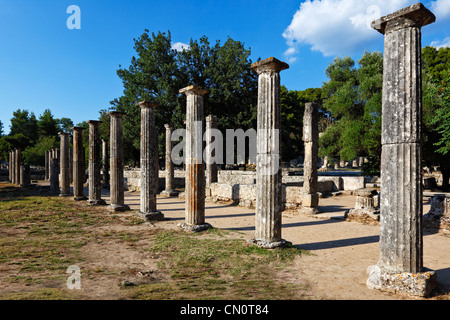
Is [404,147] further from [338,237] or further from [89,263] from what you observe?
[89,263]

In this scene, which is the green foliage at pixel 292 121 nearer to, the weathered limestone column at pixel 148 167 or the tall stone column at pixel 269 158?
the weathered limestone column at pixel 148 167

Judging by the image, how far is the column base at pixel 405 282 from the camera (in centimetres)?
386

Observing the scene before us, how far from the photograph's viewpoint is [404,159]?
13.4ft

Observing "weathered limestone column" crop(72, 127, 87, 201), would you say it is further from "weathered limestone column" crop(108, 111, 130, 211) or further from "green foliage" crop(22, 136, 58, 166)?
"green foliage" crop(22, 136, 58, 166)

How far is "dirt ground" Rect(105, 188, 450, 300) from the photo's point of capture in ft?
13.9

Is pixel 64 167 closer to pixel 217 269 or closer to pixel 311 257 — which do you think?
pixel 217 269

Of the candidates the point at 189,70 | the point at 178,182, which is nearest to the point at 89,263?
the point at 178,182

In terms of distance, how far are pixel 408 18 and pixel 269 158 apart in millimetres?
3506

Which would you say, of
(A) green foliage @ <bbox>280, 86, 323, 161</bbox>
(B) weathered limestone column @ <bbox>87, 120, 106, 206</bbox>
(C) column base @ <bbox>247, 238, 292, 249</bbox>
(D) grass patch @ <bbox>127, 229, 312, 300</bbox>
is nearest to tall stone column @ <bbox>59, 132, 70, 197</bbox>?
(B) weathered limestone column @ <bbox>87, 120, 106, 206</bbox>

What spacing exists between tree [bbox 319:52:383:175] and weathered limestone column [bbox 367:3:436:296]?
15507 millimetres

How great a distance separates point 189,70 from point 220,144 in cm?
848

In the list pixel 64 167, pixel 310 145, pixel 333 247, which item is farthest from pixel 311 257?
pixel 64 167

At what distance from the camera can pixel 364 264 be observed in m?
5.31
